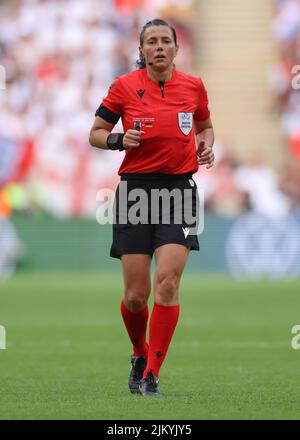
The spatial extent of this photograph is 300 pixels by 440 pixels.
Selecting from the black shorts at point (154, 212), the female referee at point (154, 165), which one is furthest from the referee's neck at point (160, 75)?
the black shorts at point (154, 212)

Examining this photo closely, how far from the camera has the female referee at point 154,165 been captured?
24.8 feet

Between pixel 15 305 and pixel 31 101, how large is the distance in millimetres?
10827

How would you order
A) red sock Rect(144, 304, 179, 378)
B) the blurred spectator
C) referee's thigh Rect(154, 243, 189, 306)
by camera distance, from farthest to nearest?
the blurred spectator, red sock Rect(144, 304, 179, 378), referee's thigh Rect(154, 243, 189, 306)

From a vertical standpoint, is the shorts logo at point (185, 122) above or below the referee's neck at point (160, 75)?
below

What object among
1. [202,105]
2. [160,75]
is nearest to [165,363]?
[202,105]

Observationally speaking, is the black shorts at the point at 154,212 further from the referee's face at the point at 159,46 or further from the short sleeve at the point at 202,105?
the referee's face at the point at 159,46

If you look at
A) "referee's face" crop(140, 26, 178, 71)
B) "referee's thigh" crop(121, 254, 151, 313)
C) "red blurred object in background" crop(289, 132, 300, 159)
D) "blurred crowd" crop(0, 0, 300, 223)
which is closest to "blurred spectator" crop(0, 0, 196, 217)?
"blurred crowd" crop(0, 0, 300, 223)

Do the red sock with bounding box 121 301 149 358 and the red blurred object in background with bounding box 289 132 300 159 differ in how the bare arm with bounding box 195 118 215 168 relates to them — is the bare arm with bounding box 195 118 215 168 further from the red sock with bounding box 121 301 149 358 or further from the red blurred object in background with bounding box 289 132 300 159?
the red blurred object in background with bounding box 289 132 300 159

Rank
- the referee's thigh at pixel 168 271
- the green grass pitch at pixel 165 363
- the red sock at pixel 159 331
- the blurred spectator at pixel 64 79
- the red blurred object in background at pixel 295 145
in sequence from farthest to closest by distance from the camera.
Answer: the red blurred object in background at pixel 295 145 < the blurred spectator at pixel 64 79 < the red sock at pixel 159 331 < the referee's thigh at pixel 168 271 < the green grass pitch at pixel 165 363

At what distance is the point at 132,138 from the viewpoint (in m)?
7.52

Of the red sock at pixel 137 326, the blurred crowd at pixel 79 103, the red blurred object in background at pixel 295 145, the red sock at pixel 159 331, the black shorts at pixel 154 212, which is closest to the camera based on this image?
the red sock at pixel 159 331

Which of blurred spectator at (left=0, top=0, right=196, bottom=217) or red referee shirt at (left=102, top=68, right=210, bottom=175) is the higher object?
blurred spectator at (left=0, top=0, right=196, bottom=217)

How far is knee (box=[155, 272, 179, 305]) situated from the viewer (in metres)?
7.47

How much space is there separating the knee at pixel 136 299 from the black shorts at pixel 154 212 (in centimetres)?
27
